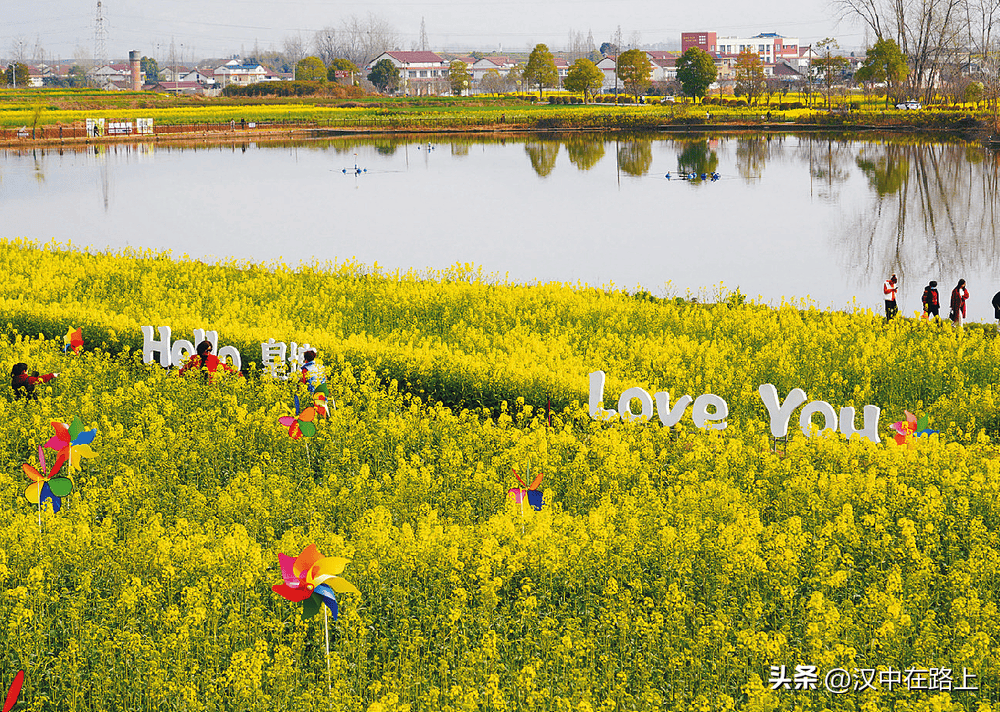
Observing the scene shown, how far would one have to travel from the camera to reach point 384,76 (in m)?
98.1

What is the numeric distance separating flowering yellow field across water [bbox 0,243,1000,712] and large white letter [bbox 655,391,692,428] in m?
0.15

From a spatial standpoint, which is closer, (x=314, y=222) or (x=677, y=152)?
(x=314, y=222)

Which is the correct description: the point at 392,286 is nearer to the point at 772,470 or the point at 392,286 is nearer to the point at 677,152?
the point at 772,470

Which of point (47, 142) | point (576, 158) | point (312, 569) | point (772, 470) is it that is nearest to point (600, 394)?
point (772, 470)

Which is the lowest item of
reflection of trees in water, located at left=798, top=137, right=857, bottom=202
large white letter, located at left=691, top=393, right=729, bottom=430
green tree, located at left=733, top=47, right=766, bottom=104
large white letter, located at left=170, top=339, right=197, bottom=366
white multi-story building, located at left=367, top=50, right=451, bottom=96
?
large white letter, located at left=691, top=393, right=729, bottom=430

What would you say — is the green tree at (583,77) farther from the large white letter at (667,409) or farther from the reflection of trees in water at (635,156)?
the large white letter at (667,409)

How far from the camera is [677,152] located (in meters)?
47.1

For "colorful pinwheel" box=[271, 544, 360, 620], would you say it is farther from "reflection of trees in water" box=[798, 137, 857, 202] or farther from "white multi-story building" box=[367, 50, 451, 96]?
"white multi-story building" box=[367, 50, 451, 96]

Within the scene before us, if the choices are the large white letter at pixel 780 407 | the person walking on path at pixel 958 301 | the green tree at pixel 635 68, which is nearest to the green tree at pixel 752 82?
the green tree at pixel 635 68

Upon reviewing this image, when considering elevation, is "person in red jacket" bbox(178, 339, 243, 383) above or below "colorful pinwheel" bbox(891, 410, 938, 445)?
above

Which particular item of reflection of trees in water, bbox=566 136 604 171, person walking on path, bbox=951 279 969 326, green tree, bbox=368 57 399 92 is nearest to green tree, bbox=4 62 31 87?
green tree, bbox=368 57 399 92

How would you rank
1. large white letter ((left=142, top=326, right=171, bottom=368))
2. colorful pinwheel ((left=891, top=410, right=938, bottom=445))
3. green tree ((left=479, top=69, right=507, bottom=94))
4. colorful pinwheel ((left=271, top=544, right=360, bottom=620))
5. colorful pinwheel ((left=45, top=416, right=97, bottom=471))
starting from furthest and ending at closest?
green tree ((left=479, top=69, right=507, bottom=94)) → large white letter ((left=142, top=326, right=171, bottom=368)) → colorful pinwheel ((left=891, top=410, right=938, bottom=445)) → colorful pinwheel ((left=45, top=416, right=97, bottom=471)) → colorful pinwheel ((left=271, top=544, right=360, bottom=620))

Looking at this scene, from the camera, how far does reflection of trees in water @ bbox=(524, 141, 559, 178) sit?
41.0 m

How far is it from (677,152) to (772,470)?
39.7 metres
